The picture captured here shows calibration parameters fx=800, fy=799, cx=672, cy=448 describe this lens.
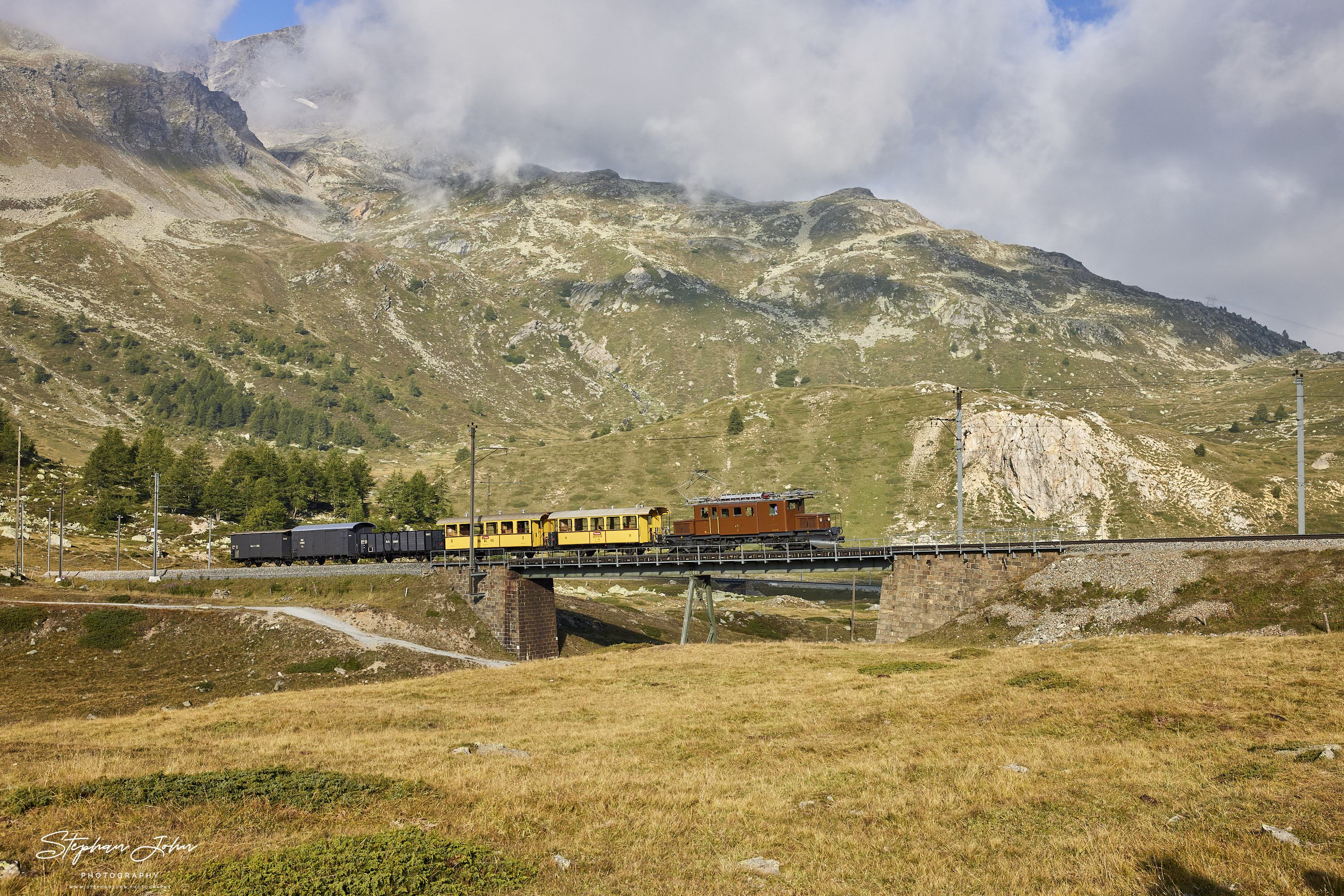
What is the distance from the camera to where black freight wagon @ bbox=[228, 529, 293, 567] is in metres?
83.3

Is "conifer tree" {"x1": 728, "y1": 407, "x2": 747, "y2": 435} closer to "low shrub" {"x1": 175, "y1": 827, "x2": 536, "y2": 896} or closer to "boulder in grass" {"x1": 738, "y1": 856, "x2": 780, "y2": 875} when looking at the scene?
"boulder in grass" {"x1": 738, "y1": 856, "x2": 780, "y2": 875}

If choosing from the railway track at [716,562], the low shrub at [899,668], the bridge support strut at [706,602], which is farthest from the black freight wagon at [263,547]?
the low shrub at [899,668]

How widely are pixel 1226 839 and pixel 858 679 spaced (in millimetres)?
25451

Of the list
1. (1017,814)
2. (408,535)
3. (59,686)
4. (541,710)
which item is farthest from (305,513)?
(1017,814)

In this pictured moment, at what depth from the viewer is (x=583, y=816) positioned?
17.4 m

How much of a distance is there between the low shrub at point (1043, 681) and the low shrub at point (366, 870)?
23.5 metres

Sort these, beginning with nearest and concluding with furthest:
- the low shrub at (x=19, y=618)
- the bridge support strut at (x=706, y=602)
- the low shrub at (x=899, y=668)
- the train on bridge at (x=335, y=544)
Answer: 1. the low shrub at (x=899, y=668)
2. the low shrub at (x=19, y=618)
3. the bridge support strut at (x=706, y=602)
4. the train on bridge at (x=335, y=544)

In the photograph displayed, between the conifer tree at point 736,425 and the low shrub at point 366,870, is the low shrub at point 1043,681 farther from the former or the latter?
the conifer tree at point 736,425

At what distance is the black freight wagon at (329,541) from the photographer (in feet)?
267

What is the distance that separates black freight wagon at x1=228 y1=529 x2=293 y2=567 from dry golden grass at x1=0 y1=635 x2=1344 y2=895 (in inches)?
1914

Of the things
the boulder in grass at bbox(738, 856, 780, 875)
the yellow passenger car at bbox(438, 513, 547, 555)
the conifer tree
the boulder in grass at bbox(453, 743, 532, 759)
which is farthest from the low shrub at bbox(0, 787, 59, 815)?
the conifer tree

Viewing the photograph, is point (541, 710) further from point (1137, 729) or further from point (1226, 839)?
point (1226, 839)

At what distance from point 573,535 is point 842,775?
5339 centimetres

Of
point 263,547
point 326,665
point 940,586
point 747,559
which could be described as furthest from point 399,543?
point 940,586
